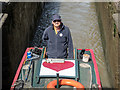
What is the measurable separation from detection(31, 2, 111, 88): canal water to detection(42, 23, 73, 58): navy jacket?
287 centimetres

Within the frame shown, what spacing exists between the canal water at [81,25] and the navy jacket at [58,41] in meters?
2.87

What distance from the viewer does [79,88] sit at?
4.31 metres

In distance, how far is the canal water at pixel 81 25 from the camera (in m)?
8.99

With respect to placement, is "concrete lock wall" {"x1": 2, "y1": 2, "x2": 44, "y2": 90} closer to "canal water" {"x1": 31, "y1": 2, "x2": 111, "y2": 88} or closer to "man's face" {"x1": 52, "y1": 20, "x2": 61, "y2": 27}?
"man's face" {"x1": 52, "y1": 20, "x2": 61, "y2": 27}

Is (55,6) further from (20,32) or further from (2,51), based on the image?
(2,51)

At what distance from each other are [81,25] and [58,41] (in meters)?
7.29

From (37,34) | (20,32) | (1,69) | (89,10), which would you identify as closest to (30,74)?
(1,69)

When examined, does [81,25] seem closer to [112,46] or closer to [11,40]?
[112,46]

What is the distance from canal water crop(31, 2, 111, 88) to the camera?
899 centimetres

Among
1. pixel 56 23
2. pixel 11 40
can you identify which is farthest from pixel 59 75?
pixel 11 40

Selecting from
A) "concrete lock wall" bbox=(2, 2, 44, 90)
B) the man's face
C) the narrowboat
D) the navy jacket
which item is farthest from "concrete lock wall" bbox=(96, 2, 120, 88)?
"concrete lock wall" bbox=(2, 2, 44, 90)

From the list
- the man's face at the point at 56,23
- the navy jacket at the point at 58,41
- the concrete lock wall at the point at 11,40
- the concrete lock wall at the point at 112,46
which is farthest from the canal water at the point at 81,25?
the man's face at the point at 56,23

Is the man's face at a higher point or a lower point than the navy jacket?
higher

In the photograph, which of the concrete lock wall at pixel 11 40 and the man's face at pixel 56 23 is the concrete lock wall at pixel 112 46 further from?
the concrete lock wall at pixel 11 40
